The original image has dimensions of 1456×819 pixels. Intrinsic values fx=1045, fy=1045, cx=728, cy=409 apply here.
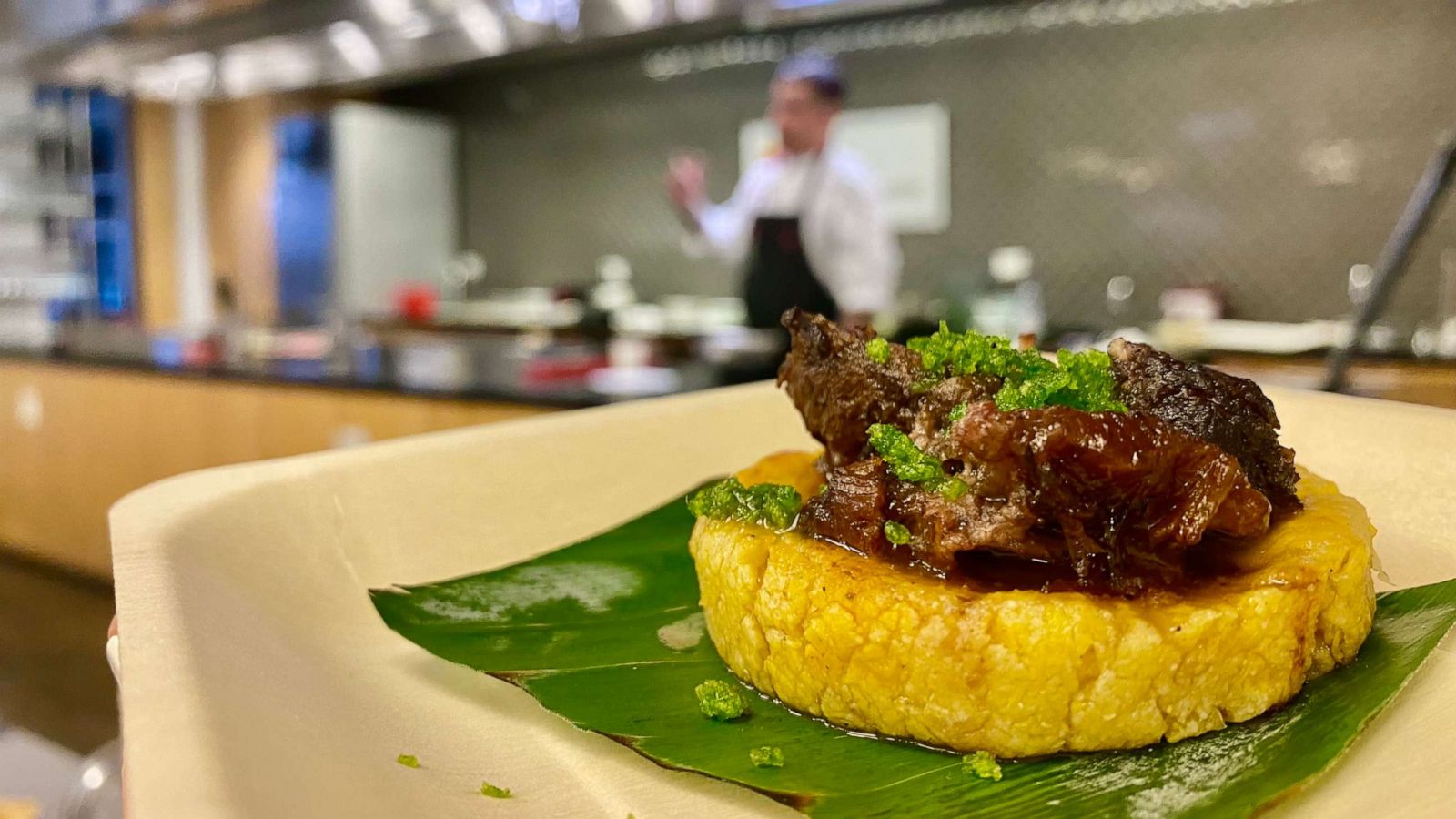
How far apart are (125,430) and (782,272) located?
4.24m

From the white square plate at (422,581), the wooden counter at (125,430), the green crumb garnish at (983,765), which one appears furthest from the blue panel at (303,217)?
the green crumb garnish at (983,765)

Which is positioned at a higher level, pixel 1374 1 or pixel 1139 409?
pixel 1374 1

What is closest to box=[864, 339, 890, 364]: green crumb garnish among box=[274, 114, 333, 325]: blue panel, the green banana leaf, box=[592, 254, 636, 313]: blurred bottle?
the green banana leaf

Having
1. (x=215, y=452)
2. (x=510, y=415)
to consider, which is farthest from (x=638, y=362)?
(x=215, y=452)

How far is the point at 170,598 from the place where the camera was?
3.54 ft

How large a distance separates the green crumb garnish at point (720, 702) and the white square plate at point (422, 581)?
13cm

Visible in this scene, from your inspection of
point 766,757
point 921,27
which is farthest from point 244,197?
point 766,757

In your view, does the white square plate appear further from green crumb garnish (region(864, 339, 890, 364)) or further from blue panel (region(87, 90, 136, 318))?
blue panel (region(87, 90, 136, 318))

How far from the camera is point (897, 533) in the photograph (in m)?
1.26

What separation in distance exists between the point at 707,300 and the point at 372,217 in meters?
3.98

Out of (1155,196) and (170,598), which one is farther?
(1155,196)

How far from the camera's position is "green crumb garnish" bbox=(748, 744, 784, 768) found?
1.14 meters

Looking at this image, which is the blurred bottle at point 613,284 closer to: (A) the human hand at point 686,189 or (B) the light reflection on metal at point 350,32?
(A) the human hand at point 686,189

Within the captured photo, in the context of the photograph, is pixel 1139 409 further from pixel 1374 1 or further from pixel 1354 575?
pixel 1374 1
